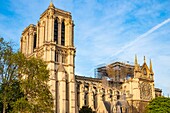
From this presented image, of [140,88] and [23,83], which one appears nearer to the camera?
[23,83]

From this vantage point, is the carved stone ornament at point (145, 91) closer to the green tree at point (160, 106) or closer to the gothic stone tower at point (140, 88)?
the gothic stone tower at point (140, 88)

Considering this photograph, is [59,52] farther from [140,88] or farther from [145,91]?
[145,91]

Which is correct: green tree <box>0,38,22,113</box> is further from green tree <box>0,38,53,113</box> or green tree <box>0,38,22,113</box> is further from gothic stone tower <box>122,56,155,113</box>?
gothic stone tower <box>122,56,155,113</box>

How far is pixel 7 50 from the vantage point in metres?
39.2

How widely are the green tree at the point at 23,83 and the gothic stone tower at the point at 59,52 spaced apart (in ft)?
88.2

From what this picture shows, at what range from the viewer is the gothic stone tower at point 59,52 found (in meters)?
69.1

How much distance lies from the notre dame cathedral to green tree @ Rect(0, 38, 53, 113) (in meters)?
26.9

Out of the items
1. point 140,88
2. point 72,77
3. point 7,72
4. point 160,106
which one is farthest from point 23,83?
point 140,88

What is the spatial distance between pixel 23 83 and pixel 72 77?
33.6 m

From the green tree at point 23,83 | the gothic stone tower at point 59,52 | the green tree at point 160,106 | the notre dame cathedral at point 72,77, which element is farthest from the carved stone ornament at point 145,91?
the green tree at point 23,83

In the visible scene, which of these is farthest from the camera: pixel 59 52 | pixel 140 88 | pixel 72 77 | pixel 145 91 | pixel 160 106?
pixel 145 91

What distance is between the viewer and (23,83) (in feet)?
128

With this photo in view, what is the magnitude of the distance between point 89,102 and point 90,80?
27.9ft

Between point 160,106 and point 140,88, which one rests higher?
point 140,88
